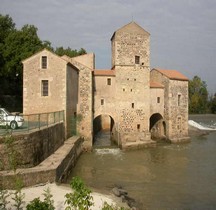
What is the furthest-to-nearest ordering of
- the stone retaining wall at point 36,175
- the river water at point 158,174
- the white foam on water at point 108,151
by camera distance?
the white foam on water at point 108,151
the river water at point 158,174
the stone retaining wall at point 36,175

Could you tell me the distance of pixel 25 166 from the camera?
1287 centimetres

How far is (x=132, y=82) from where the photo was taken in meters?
28.8

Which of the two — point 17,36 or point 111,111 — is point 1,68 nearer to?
point 17,36

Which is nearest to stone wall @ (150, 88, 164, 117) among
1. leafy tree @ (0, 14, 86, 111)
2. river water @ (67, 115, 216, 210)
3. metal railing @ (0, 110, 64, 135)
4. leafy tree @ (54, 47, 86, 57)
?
river water @ (67, 115, 216, 210)

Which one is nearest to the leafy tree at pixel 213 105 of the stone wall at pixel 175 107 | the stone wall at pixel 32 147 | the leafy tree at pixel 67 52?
the leafy tree at pixel 67 52

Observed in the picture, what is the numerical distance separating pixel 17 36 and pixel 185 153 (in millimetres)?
23177

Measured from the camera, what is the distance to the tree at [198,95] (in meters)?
98.6

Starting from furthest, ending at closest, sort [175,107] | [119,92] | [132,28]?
[175,107]
[132,28]
[119,92]

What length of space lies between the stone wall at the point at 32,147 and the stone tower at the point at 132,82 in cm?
1141

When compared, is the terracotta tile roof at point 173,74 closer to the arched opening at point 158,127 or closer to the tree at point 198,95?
the arched opening at point 158,127

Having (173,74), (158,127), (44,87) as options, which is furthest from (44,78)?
(173,74)

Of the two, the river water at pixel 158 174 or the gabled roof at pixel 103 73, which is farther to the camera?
the gabled roof at pixel 103 73

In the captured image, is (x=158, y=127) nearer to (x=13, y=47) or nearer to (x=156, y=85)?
(x=156, y=85)

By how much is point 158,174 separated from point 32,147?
8.77 metres
